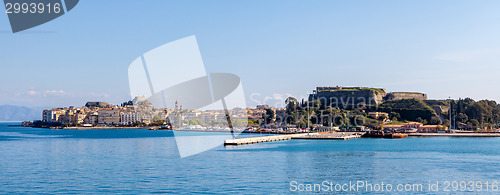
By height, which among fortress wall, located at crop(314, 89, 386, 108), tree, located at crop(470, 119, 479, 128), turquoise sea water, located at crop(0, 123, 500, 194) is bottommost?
turquoise sea water, located at crop(0, 123, 500, 194)

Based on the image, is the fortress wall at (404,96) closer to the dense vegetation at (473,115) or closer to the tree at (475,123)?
the dense vegetation at (473,115)

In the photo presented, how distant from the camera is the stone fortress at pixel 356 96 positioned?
163 metres

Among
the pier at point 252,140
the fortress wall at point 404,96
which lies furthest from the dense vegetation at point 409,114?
the pier at point 252,140

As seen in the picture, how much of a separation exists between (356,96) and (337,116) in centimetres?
3171

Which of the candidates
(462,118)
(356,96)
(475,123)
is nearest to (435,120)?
(462,118)

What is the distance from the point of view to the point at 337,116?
13700 cm

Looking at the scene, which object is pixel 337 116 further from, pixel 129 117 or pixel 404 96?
pixel 129 117

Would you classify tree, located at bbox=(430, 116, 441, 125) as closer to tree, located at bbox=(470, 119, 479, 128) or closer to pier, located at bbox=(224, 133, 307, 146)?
tree, located at bbox=(470, 119, 479, 128)

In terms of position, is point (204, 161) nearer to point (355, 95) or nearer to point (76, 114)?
point (355, 95)

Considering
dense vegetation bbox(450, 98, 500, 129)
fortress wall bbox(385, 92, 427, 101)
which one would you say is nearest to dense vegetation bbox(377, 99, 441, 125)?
dense vegetation bbox(450, 98, 500, 129)

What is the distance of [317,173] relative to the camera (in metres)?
33.0

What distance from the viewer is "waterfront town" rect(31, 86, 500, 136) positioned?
5202 inches

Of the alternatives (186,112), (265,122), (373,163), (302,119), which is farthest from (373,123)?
(373,163)

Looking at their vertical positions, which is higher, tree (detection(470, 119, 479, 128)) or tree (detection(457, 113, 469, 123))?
tree (detection(457, 113, 469, 123))
